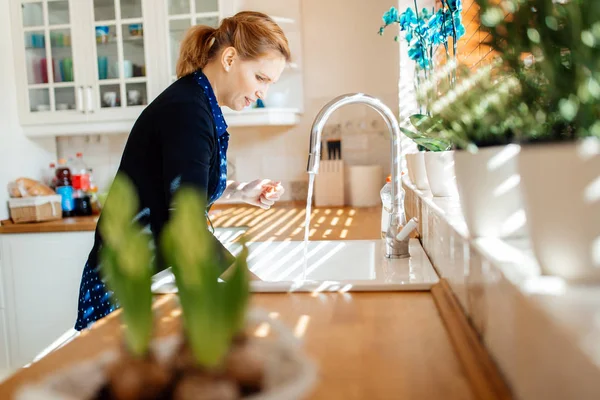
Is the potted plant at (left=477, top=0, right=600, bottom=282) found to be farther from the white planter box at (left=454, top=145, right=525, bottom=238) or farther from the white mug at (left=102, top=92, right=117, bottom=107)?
the white mug at (left=102, top=92, right=117, bottom=107)

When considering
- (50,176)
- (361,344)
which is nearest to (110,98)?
(50,176)

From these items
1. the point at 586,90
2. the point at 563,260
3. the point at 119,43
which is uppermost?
the point at 119,43

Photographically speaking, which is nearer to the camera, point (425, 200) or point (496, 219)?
point (496, 219)

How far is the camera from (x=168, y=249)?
32 centimetres

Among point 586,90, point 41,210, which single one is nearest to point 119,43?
point 41,210

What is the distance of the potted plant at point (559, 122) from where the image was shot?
16.8 inches

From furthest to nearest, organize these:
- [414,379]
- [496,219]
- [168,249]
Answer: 1. [496,219]
2. [414,379]
3. [168,249]

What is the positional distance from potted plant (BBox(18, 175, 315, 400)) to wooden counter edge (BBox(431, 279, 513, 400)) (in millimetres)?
265

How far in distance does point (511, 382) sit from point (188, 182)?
85 cm

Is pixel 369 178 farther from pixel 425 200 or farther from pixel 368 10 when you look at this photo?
pixel 425 200

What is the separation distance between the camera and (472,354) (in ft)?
2.05

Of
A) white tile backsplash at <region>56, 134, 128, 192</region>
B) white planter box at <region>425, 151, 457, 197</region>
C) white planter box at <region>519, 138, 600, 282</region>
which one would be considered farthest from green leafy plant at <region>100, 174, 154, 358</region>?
white tile backsplash at <region>56, 134, 128, 192</region>

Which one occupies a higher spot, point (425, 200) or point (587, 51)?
point (587, 51)

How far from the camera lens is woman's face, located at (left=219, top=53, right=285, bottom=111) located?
4.99 feet
